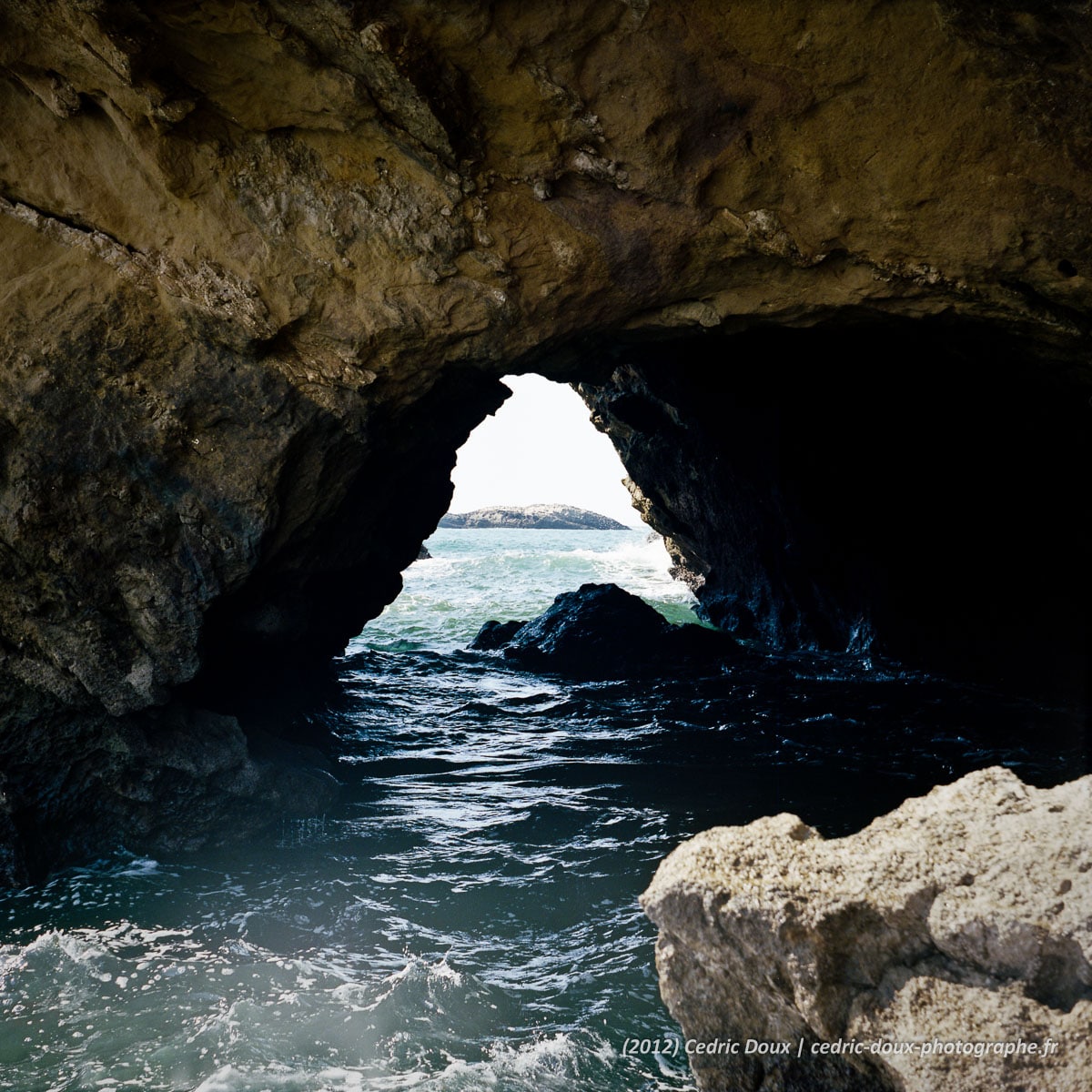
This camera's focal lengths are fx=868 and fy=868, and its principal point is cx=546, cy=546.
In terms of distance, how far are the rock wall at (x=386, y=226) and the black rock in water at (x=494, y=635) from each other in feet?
29.5

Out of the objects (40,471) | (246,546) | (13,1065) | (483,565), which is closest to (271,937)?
(13,1065)

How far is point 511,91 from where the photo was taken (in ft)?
15.9

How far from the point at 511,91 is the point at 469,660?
1051cm

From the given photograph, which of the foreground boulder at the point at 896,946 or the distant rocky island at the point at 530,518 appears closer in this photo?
the foreground boulder at the point at 896,946

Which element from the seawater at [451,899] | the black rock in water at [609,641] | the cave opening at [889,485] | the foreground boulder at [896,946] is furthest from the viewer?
the black rock in water at [609,641]

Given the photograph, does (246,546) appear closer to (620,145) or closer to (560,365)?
(560,365)

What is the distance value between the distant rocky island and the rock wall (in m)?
75.7

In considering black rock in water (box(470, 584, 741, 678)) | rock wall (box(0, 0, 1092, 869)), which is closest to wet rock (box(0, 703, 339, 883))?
rock wall (box(0, 0, 1092, 869))

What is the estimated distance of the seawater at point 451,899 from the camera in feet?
13.3

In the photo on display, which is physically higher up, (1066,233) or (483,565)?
(1066,233)

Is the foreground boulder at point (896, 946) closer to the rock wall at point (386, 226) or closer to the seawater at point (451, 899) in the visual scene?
the seawater at point (451, 899)

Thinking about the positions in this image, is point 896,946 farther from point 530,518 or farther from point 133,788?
point 530,518

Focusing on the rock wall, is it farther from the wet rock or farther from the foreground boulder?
the foreground boulder

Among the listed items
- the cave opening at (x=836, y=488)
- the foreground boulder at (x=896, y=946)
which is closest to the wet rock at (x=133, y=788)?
the cave opening at (x=836, y=488)
